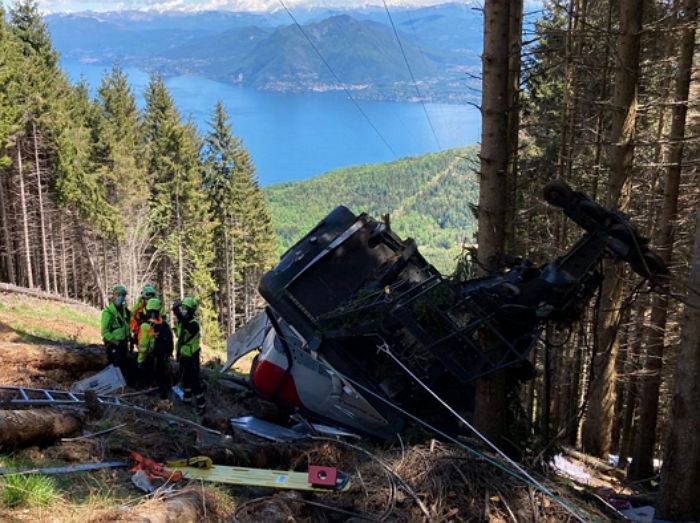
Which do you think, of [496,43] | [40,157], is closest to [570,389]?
[496,43]

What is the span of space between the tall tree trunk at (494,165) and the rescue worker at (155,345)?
208 inches

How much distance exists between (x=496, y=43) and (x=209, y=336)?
114 ft

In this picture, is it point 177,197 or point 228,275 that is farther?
point 228,275

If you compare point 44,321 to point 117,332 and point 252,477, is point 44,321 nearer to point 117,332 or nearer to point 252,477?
point 117,332

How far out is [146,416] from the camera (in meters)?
7.75

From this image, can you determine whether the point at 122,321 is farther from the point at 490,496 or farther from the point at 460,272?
the point at 490,496

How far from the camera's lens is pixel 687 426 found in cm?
586

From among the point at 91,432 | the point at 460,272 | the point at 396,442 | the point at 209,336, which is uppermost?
the point at 460,272

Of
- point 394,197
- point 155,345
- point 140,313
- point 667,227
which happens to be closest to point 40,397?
point 155,345

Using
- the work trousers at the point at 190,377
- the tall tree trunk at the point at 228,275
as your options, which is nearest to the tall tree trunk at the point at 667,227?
the work trousers at the point at 190,377

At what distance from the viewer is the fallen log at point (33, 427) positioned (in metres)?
5.68

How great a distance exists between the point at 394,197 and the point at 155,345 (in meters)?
107

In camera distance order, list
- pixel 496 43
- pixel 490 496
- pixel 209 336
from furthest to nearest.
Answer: pixel 209 336 < pixel 496 43 < pixel 490 496

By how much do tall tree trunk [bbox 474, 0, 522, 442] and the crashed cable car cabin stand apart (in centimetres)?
29
